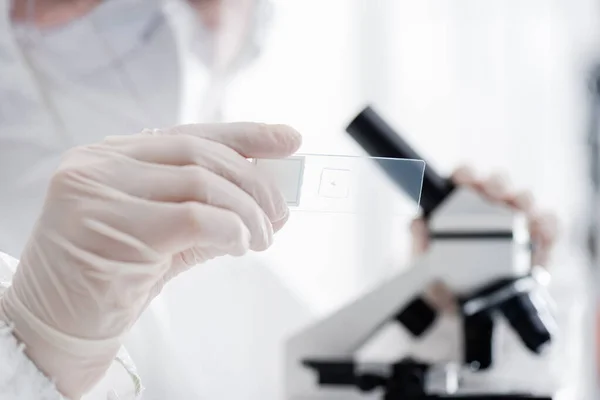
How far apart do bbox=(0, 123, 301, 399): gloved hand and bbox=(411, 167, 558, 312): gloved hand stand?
1.53ft

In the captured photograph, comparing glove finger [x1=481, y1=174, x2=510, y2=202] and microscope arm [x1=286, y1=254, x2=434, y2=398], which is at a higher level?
glove finger [x1=481, y1=174, x2=510, y2=202]

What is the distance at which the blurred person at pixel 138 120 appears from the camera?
0.84 m

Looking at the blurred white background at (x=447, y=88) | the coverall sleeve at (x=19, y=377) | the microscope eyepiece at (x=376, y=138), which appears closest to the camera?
the coverall sleeve at (x=19, y=377)

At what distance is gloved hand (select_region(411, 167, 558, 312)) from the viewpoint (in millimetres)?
1031

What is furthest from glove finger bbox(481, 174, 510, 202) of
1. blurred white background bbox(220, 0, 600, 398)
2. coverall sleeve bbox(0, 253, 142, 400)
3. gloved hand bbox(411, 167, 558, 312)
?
coverall sleeve bbox(0, 253, 142, 400)

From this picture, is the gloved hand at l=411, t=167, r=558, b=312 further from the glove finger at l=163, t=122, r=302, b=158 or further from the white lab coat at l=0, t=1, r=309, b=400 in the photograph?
the glove finger at l=163, t=122, r=302, b=158

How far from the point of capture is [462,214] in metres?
0.92

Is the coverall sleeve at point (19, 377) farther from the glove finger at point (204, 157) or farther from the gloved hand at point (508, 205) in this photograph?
the gloved hand at point (508, 205)

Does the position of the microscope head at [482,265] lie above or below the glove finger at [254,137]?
below

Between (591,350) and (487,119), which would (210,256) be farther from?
(591,350)

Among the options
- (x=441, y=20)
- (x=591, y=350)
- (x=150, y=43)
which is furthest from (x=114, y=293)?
(x=591, y=350)

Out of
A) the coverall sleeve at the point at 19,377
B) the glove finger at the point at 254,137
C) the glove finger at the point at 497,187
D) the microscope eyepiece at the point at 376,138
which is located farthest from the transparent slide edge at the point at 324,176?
the glove finger at the point at 497,187

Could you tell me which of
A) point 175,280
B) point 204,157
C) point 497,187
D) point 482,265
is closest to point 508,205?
point 497,187

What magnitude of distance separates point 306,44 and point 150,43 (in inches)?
18.4
